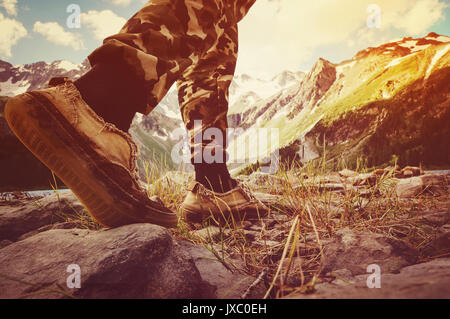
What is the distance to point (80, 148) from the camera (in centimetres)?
74

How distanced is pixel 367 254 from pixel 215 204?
77 cm

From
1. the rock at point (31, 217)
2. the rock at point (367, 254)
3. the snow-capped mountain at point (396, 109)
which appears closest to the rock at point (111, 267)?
the rock at point (367, 254)

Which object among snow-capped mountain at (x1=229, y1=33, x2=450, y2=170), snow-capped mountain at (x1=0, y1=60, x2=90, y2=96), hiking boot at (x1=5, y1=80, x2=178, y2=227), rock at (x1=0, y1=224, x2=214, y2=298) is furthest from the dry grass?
snow-capped mountain at (x1=0, y1=60, x2=90, y2=96)

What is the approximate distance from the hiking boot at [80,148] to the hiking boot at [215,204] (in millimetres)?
487

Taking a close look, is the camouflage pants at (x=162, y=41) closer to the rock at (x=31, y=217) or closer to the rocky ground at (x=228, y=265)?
the rocky ground at (x=228, y=265)

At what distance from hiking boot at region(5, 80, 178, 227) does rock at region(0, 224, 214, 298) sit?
0.08 meters

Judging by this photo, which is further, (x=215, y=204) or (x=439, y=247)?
(x=215, y=204)

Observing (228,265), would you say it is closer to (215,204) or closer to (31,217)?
(215,204)

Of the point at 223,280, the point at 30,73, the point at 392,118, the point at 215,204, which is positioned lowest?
the point at 223,280

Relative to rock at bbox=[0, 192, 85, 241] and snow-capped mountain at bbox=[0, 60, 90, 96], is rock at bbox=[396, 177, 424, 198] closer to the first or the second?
rock at bbox=[0, 192, 85, 241]

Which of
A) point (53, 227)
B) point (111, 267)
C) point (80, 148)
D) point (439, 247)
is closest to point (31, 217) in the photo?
point (53, 227)

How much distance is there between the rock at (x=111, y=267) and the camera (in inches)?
21.2
